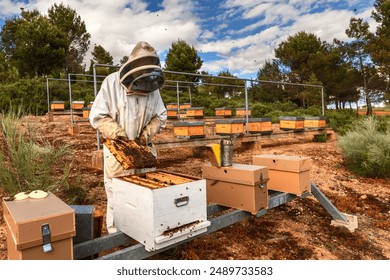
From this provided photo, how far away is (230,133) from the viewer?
6867 mm

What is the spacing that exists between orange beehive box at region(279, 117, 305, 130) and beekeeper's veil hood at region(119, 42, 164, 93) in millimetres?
6532

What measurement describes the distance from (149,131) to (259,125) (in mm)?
5271

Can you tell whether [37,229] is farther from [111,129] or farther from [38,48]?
[38,48]

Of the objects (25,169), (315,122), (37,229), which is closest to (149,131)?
(37,229)

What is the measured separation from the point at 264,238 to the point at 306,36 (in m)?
29.9

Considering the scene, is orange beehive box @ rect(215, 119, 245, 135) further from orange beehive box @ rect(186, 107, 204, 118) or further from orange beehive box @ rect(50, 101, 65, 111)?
orange beehive box @ rect(50, 101, 65, 111)

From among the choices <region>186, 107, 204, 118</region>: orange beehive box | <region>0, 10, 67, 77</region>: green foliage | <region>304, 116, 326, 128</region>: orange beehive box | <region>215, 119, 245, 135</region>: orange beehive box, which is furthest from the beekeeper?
<region>0, 10, 67, 77</region>: green foliage

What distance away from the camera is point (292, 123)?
8.25m

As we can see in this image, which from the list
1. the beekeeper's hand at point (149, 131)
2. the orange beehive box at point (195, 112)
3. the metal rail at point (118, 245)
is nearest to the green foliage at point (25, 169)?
the beekeeper's hand at point (149, 131)

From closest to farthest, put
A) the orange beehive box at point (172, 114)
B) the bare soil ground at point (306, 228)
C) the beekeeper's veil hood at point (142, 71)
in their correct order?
1. the beekeeper's veil hood at point (142, 71)
2. the bare soil ground at point (306, 228)
3. the orange beehive box at point (172, 114)

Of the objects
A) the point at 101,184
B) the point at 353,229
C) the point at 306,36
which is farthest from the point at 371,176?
the point at 306,36

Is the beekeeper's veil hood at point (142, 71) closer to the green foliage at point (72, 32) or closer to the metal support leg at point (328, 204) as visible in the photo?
the metal support leg at point (328, 204)

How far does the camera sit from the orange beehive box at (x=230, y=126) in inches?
271

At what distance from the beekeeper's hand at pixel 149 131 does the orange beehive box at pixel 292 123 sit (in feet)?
20.5
